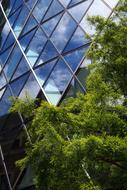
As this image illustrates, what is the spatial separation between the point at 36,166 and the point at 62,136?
0.82 m

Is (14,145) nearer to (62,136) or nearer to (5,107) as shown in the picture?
(5,107)

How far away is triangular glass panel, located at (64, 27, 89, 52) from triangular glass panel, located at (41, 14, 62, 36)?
1.57m

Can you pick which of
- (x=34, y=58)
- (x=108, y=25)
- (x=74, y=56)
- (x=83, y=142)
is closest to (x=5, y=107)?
(x=34, y=58)

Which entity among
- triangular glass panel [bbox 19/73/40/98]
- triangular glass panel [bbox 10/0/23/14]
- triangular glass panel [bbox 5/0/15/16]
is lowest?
triangular glass panel [bbox 19/73/40/98]

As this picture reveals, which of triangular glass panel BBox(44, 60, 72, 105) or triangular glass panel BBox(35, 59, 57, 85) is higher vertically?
triangular glass panel BBox(35, 59, 57, 85)

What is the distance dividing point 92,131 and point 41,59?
8.93 meters

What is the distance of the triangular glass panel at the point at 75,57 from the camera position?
15.8 metres

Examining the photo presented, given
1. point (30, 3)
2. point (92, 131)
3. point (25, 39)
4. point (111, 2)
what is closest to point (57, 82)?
point (111, 2)

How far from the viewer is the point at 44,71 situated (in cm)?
1730

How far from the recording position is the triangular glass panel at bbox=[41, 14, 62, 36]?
18.2 meters

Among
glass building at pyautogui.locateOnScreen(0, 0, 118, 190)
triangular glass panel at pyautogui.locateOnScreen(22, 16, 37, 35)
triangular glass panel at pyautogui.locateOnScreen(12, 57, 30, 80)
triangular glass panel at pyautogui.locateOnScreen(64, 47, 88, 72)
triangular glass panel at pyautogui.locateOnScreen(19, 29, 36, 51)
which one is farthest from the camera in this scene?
triangular glass panel at pyautogui.locateOnScreen(22, 16, 37, 35)

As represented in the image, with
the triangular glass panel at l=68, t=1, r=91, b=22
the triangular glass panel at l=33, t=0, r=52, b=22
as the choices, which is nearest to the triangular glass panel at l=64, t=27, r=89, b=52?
the triangular glass panel at l=68, t=1, r=91, b=22

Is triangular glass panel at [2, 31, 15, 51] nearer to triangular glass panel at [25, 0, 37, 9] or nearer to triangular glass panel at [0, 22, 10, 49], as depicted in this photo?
triangular glass panel at [0, 22, 10, 49]

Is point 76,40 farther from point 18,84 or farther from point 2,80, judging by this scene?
point 2,80
